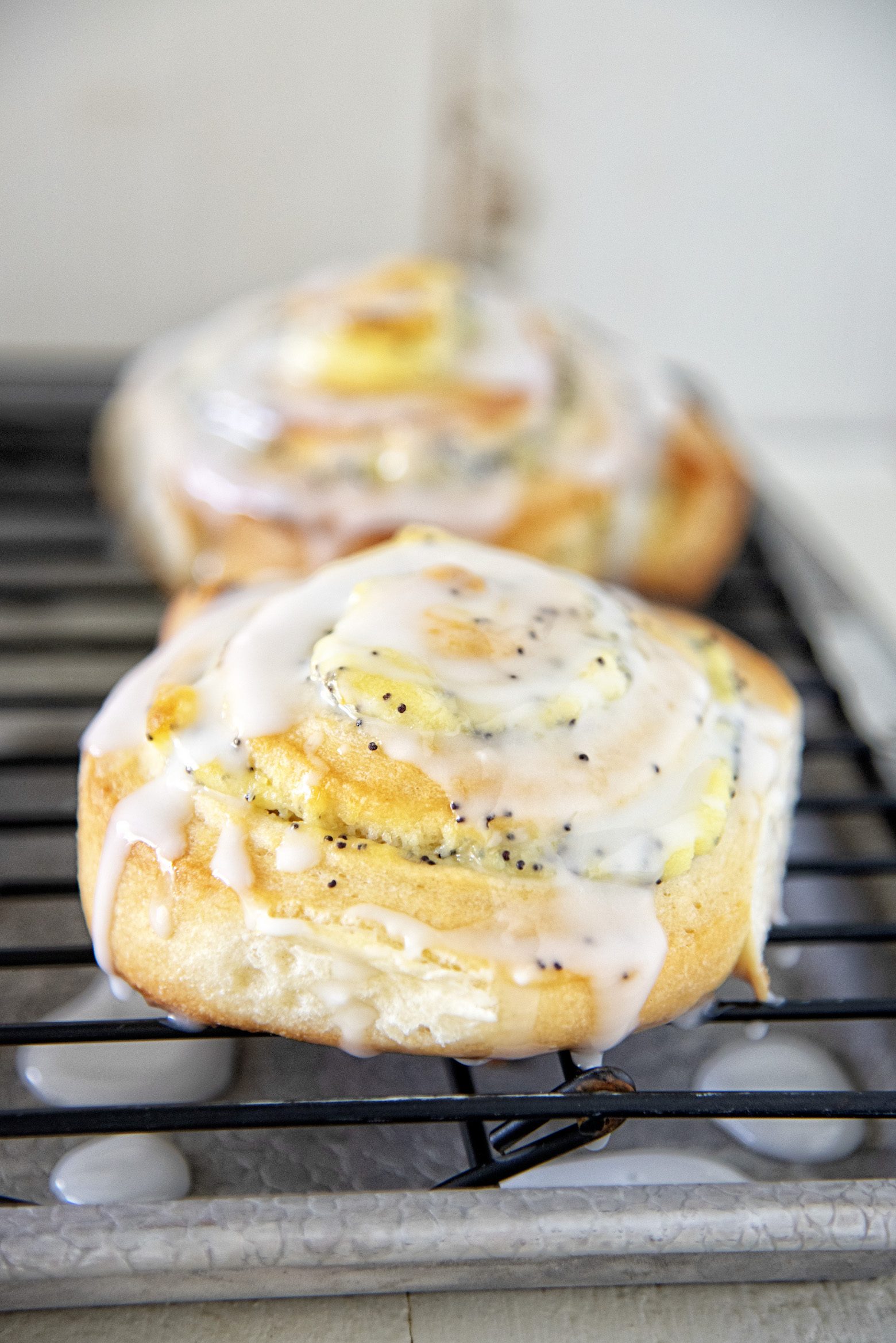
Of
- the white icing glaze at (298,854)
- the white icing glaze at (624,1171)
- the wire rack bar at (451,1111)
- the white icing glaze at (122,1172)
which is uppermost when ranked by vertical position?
the white icing glaze at (298,854)

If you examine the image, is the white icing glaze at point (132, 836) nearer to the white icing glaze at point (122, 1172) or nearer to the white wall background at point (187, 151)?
the white icing glaze at point (122, 1172)

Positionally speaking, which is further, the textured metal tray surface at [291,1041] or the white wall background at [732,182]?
the white wall background at [732,182]

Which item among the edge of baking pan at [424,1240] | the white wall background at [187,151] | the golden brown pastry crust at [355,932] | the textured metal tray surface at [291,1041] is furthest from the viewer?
the white wall background at [187,151]

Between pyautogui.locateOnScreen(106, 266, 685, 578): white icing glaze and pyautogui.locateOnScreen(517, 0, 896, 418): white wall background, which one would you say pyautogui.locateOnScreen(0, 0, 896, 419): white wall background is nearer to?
pyautogui.locateOnScreen(517, 0, 896, 418): white wall background

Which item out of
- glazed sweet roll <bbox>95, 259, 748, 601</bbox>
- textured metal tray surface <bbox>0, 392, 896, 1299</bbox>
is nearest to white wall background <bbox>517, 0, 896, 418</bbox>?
glazed sweet roll <bbox>95, 259, 748, 601</bbox>

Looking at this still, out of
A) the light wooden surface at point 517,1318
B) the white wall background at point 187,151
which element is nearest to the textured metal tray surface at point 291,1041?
the light wooden surface at point 517,1318

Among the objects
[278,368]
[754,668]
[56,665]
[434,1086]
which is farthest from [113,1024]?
[278,368]
